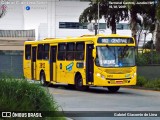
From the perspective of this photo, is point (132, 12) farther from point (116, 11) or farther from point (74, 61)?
point (74, 61)

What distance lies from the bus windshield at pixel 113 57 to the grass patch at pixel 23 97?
13.2 metres

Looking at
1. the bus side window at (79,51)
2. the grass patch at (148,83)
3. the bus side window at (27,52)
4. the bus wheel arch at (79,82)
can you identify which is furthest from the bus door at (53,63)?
the grass patch at (148,83)

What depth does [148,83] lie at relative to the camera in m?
28.9

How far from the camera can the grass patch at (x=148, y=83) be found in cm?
2785

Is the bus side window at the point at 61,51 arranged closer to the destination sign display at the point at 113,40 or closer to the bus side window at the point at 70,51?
the bus side window at the point at 70,51

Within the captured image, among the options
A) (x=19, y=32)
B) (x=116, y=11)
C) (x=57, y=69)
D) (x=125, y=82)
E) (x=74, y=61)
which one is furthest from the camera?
(x=19, y=32)

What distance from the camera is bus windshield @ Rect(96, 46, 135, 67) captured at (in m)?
24.0

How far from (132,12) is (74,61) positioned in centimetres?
1383

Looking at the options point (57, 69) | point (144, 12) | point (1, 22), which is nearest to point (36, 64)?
point (57, 69)

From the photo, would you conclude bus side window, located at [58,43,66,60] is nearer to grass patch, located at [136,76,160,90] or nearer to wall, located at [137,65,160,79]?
grass patch, located at [136,76,160,90]

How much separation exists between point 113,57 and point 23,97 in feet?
46.1

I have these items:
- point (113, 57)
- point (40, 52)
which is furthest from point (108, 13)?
point (113, 57)

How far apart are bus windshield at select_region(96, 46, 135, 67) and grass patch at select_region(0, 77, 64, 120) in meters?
13.2

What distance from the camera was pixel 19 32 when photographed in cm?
6931
